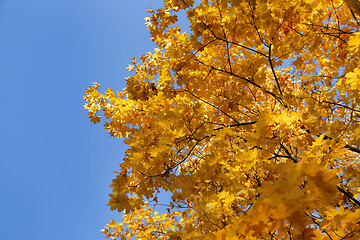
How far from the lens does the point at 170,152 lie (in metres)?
2.57

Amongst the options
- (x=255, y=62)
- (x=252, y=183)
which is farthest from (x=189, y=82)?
(x=252, y=183)

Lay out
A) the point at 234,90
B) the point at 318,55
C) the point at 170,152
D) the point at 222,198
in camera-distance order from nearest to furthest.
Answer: the point at 222,198, the point at 170,152, the point at 234,90, the point at 318,55

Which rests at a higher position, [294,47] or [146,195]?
[294,47]

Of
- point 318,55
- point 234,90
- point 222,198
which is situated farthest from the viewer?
point 318,55

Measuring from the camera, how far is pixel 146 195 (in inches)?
102

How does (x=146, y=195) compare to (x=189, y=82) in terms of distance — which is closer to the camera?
(x=146, y=195)

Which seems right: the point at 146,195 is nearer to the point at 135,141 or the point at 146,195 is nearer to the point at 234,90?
the point at 135,141

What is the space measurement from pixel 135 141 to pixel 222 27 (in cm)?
175

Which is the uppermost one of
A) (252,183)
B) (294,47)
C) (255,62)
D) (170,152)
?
(255,62)

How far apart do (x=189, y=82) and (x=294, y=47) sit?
1.42 m

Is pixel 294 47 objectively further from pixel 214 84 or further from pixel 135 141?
pixel 135 141

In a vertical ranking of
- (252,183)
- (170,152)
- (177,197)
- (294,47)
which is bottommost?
(252,183)

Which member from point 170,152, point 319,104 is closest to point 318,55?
point 319,104

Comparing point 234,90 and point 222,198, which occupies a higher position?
point 234,90
